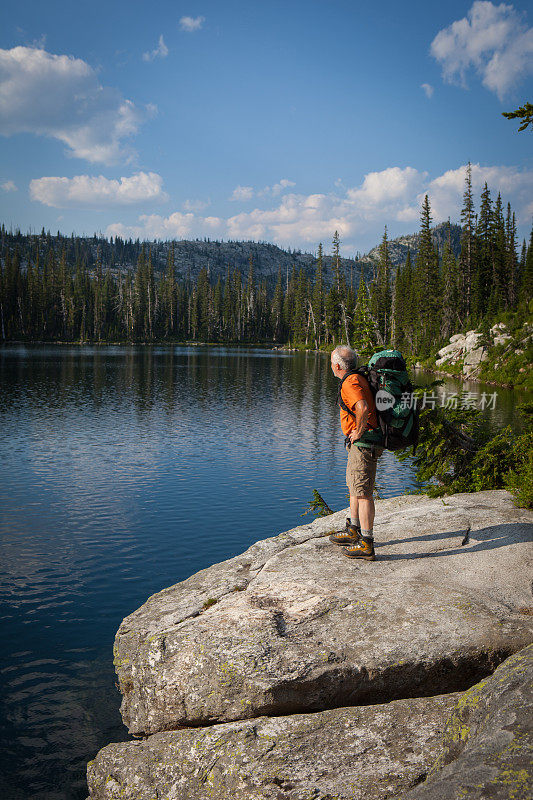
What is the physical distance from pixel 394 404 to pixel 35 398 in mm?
33766

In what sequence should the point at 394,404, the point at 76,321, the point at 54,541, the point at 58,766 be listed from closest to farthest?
the point at 394,404 → the point at 58,766 → the point at 54,541 → the point at 76,321

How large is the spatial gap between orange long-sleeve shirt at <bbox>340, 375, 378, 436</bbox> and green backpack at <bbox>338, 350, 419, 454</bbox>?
56 mm

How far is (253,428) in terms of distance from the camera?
29484 mm

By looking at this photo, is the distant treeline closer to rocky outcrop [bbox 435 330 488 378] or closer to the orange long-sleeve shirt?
rocky outcrop [bbox 435 330 488 378]

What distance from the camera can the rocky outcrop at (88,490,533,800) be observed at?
450 centimetres

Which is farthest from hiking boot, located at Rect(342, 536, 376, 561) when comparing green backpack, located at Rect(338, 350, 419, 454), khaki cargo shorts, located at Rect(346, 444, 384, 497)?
green backpack, located at Rect(338, 350, 419, 454)

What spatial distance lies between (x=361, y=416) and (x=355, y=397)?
0.25 meters

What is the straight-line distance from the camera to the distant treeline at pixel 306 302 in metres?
75.1

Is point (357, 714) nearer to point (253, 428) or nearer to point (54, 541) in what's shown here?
point (54, 541)

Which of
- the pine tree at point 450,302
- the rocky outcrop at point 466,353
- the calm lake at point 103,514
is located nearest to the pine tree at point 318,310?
the pine tree at point 450,302

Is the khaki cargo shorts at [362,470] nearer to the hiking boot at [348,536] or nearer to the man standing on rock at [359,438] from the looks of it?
the man standing on rock at [359,438]

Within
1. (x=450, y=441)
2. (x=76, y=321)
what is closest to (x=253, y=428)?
→ (x=450, y=441)

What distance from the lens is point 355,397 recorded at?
6.76 metres

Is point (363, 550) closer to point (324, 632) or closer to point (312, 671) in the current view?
point (324, 632)
